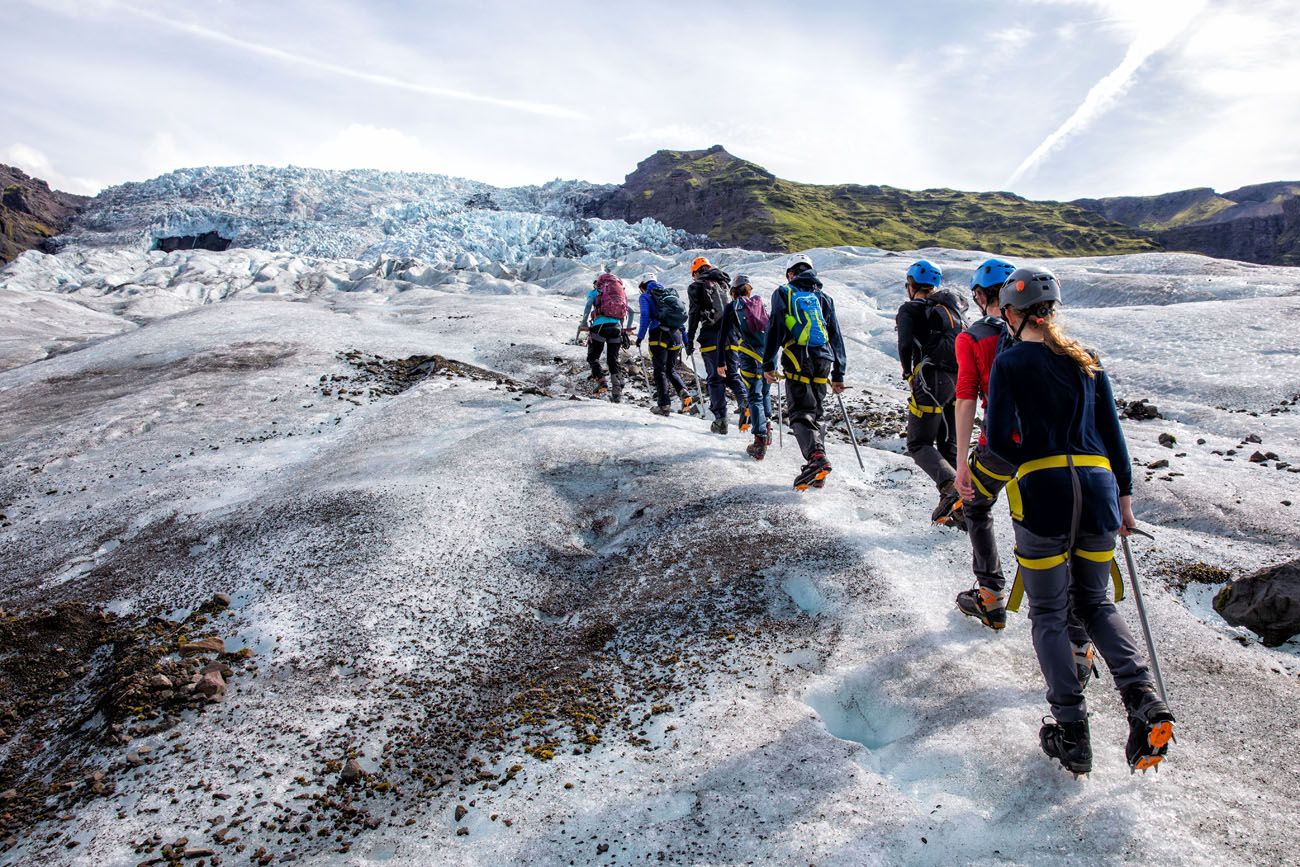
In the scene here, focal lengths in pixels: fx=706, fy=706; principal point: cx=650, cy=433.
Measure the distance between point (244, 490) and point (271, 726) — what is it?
746cm

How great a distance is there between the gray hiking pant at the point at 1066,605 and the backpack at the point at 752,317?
881cm

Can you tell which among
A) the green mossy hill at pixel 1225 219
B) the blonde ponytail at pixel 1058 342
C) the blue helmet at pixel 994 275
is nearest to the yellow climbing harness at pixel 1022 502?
the blonde ponytail at pixel 1058 342

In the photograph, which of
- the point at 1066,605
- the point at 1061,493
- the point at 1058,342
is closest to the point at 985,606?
the point at 1066,605

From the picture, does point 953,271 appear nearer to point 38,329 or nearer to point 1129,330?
point 1129,330

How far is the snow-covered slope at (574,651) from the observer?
198 inches

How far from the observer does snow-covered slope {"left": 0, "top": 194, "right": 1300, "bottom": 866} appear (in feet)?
16.5

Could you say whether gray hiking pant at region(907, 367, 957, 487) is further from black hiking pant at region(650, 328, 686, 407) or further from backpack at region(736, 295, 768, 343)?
black hiking pant at region(650, 328, 686, 407)

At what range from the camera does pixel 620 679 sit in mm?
6926

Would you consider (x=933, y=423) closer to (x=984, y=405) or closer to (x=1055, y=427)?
(x=984, y=405)

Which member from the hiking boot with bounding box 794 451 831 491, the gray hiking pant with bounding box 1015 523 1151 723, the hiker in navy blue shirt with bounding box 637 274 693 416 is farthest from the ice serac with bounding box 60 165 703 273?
the gray hiking pant with bounding box 1015 523 1151 723

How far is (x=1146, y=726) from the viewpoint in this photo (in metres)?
4.72

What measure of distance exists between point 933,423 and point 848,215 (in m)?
176

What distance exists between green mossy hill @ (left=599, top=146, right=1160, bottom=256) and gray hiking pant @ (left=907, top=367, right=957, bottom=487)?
128 metres

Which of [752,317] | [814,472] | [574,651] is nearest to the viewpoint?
[574,651]
